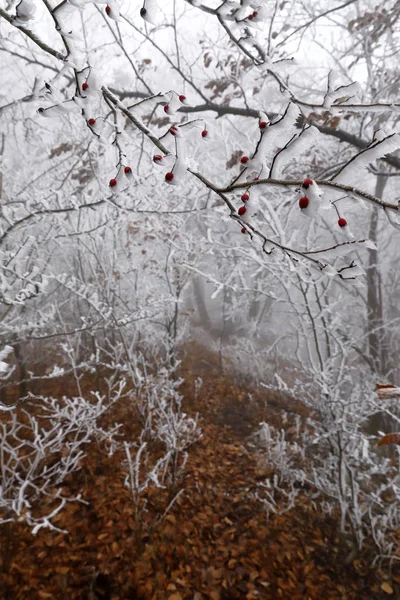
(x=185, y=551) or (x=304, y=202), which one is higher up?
(x=304, y=202)

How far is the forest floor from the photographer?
8.52ft

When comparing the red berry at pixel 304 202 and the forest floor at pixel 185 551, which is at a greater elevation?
the red berry at pixel 304 202

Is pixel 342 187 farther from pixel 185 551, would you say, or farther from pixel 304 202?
pixel 185 551

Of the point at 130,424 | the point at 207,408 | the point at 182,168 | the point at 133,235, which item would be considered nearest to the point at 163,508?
the point at 130,424

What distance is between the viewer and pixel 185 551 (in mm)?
2973

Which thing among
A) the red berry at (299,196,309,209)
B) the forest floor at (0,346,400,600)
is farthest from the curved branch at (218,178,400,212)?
the forest floor at (0,346,400,600)

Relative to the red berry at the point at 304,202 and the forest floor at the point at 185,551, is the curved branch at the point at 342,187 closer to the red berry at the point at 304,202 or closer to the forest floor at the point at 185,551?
the red berry at the point at 304,202

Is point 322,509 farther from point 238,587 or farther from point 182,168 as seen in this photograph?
point 182,168

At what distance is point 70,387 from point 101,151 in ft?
12.1

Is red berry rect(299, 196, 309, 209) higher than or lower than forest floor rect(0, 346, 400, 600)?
higher

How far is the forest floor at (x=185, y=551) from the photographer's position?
102 inches

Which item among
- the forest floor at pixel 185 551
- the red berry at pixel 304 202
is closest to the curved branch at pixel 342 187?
the red berry at pixel 304 202

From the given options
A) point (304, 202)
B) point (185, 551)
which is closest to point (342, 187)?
point (304, 202)

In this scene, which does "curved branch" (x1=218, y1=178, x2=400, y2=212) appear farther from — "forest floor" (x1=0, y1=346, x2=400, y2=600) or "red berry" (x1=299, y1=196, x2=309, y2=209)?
"forest floor" (x1=0, y1=346, x2=400, y2=600)
